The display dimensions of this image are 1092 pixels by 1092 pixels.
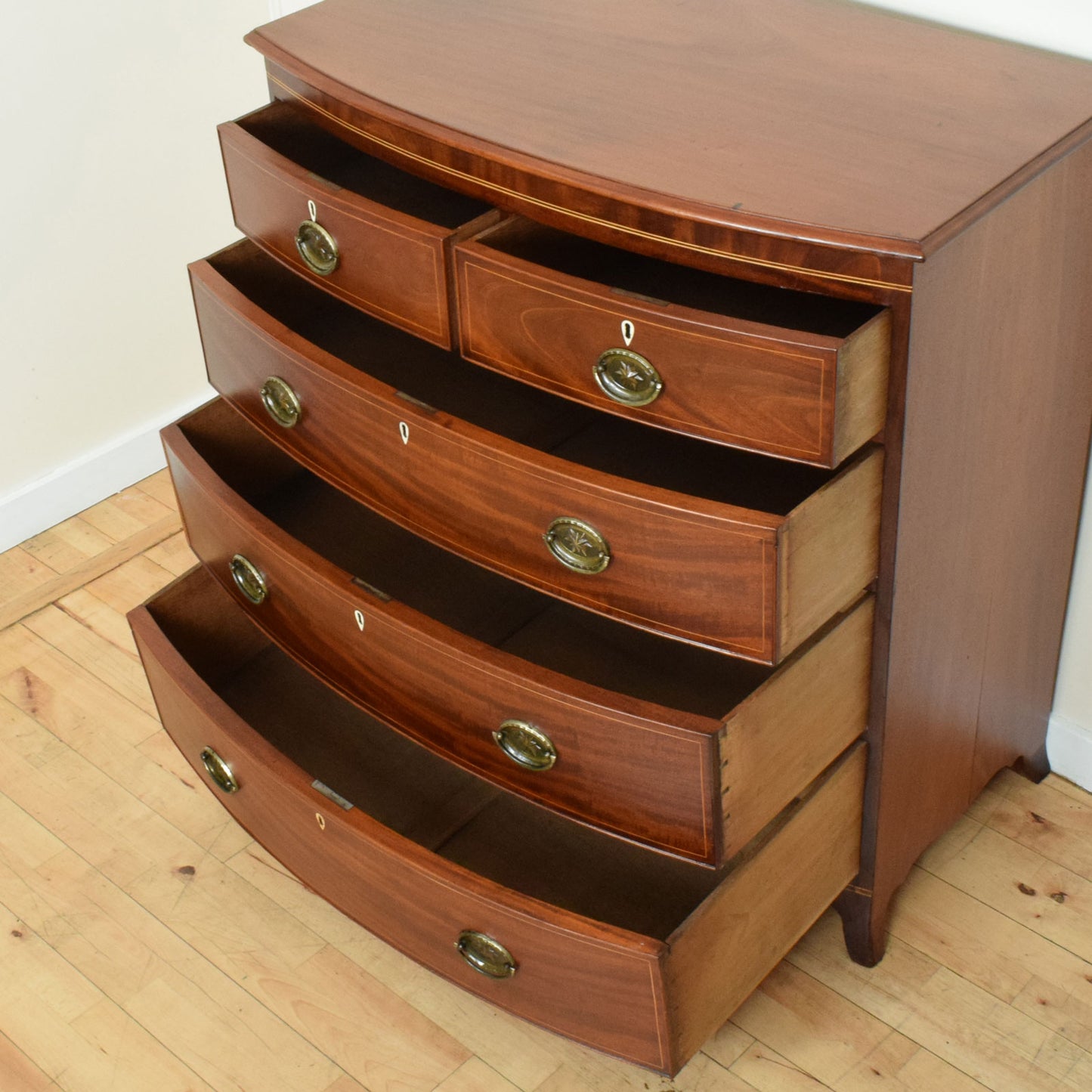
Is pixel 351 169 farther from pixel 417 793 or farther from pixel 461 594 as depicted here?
pixel 417 793

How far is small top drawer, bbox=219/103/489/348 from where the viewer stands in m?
1.15

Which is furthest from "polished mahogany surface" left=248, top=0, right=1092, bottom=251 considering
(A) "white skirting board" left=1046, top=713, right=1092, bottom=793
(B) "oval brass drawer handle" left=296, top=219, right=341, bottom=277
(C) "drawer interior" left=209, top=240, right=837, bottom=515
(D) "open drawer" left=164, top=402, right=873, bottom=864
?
(A) "white skirting board" left=1046, top=713, right=1092, bottom=793

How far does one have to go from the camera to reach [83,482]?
2.09 meters

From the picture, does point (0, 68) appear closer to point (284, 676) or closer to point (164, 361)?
Answer: point (164, 361)

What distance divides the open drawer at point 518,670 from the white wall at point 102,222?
0.59 m

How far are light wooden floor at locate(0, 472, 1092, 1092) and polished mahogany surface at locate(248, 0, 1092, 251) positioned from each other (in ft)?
2.48

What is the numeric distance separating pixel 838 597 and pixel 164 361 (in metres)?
1.32

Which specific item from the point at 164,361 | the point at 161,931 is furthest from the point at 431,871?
the point at 164,361

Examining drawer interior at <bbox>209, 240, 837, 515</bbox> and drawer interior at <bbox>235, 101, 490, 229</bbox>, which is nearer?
drawer interior at <bbox>209, 240, 837, 515</bbox>

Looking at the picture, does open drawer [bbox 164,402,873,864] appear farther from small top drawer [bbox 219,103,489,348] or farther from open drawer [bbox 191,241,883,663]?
small top drawer [bbox 219,103,489,348]

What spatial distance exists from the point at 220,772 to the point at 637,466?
50 centimetres

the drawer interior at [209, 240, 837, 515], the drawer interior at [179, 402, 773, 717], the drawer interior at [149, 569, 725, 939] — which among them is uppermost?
the drawer interior at [209, 240, 837, 515]

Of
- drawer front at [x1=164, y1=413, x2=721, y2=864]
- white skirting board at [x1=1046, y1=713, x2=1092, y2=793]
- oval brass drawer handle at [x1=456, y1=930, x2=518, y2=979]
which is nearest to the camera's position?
drawer front at [x1=164, y1=413, x2=721, y2=864]

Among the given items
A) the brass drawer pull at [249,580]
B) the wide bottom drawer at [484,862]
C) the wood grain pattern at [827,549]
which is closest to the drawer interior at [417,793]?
the wide bottom drawer at [484,862]
